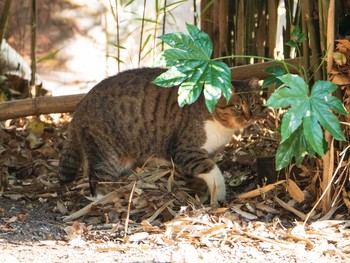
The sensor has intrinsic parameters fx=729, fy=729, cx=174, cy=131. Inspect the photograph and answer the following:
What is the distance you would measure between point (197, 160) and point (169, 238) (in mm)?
931

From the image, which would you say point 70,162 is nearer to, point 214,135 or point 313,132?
point 214,135

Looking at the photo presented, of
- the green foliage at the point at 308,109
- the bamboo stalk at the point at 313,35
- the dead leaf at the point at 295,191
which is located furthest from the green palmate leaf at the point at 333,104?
the dead leaf at the point at 295,191

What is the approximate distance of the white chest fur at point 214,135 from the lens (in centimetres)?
454

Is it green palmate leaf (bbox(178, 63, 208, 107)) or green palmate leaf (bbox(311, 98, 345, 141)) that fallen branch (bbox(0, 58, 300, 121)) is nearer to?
green palmate leaf (bbox(178, 63, 208, 107))

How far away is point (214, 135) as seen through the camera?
4.56 m

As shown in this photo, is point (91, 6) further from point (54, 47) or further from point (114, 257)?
point (114, 257)

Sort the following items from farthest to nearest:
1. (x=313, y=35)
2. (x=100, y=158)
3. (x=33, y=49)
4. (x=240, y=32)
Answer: (x=33, y=49) < (x=240, y=32) < (x=100, y=158) < (x=313, y=35)

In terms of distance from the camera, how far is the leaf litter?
11.6ft

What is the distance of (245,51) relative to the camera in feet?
17.7

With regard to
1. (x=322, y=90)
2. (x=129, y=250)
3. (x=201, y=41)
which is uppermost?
(x=201, y=41)

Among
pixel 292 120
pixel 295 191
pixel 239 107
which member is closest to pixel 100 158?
pixel 239 107

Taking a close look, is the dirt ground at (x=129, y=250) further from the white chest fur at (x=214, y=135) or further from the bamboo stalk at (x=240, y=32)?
the bamboo stalk at (x=240, y=32)

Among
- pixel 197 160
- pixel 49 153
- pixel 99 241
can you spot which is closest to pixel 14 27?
pixel 49 153

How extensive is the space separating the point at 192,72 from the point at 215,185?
1.10 meters
